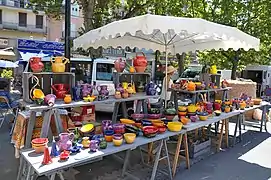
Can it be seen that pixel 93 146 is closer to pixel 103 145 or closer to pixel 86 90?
pixel 103 145

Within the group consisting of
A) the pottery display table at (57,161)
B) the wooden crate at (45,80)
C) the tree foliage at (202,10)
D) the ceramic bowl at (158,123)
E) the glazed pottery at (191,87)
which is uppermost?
the tree foliage at (202,10)

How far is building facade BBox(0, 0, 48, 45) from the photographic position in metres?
25.9

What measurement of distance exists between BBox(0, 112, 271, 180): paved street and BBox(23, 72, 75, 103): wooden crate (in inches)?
45.0

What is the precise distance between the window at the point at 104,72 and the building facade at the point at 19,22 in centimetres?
2132

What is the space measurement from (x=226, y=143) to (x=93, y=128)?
8.77 feet

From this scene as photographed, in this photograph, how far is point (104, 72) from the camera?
685cm

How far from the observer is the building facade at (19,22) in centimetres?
2594

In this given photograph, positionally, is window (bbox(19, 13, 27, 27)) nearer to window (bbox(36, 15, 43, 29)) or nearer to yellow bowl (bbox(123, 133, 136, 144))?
window (bbox(36, 15, 43, 29))

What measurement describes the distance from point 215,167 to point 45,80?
2565 millimetres

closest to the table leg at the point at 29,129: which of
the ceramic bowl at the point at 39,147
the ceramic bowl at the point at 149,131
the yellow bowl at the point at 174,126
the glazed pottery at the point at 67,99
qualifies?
the glazed pottery at the point at 67,99

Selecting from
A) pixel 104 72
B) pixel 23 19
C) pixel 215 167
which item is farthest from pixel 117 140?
pixel 23 19

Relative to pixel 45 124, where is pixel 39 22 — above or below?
above

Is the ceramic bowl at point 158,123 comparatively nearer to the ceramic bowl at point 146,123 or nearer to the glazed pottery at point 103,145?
the ceramic bowl at point 146,123

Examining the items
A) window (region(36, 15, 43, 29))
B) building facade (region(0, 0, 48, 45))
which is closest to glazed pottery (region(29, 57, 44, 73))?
building facade (region(0, 0, 48, 45))
